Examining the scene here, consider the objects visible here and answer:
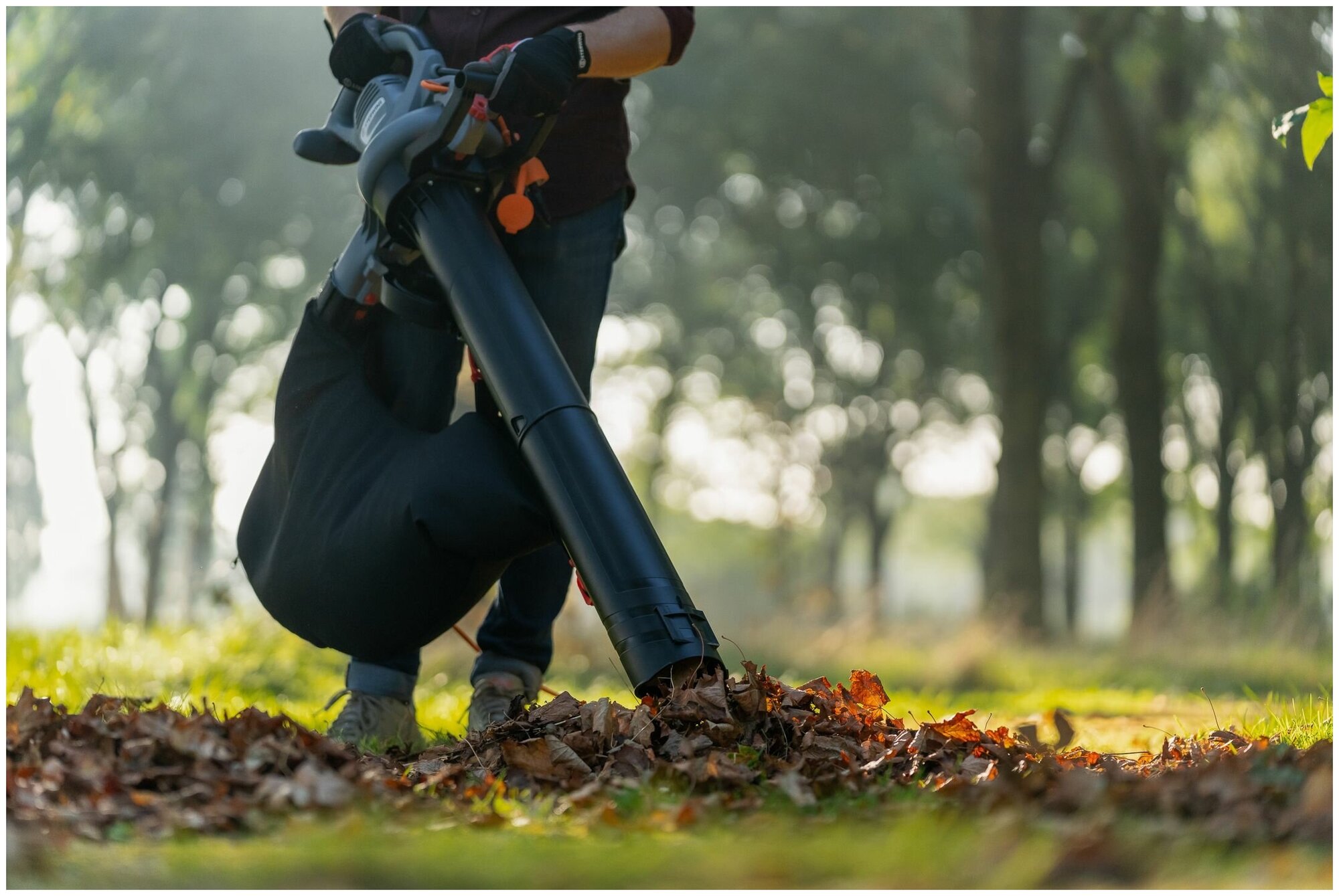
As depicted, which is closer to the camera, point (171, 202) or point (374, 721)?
point (374, 721)

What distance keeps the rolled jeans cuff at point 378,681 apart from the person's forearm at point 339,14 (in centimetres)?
159

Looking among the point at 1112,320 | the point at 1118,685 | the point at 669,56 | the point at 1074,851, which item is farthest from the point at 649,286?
the point at 1074,851

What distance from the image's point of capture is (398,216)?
8.70ft

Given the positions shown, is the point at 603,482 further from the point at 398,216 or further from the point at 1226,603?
the point at 1226,603

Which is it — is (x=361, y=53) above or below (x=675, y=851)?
above

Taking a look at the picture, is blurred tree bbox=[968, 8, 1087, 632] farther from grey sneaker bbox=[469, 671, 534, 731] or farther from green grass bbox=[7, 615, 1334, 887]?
green grass bbox=[7, 615, 1334, 887]

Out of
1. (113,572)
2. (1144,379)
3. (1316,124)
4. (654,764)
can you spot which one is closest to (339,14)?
(654,764)

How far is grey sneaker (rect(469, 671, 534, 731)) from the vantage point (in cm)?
283

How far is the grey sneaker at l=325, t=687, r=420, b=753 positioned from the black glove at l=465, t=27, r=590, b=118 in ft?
4.49

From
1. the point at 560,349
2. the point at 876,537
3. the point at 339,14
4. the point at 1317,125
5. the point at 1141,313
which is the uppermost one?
the point at 1141,313

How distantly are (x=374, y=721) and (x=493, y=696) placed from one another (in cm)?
28

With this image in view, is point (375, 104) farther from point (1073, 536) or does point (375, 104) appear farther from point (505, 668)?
point (1073, 536)

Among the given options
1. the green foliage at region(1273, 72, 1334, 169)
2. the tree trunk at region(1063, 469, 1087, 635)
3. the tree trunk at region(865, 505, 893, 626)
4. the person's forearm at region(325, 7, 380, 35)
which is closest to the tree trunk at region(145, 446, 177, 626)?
the tree trunk at region(865, 505, 893, 626)

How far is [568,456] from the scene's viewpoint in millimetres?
2268
